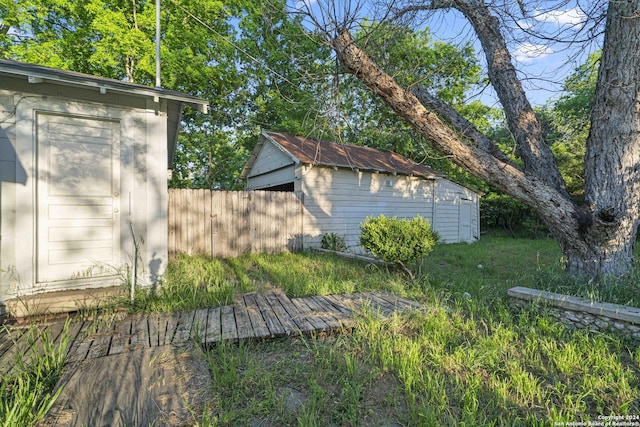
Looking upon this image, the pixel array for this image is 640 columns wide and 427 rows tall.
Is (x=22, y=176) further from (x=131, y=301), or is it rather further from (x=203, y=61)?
(x=203, y=61)

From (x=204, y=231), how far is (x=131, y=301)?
4.11 metres

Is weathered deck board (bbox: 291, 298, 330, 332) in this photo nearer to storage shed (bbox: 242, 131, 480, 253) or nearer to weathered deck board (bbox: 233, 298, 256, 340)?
weathered deck board (bbox: 233, 298, 256, 340)

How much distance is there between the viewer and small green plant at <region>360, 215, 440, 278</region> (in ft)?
16.7

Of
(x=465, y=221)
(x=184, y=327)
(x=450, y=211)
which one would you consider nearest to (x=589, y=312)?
(x=184, y=327)

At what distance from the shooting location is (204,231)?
7492 mm

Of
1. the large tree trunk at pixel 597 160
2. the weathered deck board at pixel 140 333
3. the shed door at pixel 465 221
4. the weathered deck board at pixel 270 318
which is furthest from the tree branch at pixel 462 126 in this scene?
the shed door at pixel 465 221

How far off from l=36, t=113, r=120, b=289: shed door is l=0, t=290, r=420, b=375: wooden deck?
0.81 metres

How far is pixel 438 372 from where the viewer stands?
226cm

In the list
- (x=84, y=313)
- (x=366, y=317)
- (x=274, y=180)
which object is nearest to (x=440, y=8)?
(x=366, y=317)

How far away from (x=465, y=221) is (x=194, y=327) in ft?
41.5

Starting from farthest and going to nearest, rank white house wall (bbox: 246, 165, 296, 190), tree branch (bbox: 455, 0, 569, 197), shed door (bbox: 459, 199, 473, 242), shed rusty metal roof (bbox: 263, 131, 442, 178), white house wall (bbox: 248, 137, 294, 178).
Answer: shed door (bbox: 459, 199, 473, 242) → white house wall (bbox: 248, 137, 294, 178) → white house wall (bbox: 246, 165, 296, 190) → shed rusty metal roof (bbox: 263, 131, 442, 178) → tree branch (bbox: 455, 0, 569, 197)

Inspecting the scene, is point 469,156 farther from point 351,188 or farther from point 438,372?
point 351,188

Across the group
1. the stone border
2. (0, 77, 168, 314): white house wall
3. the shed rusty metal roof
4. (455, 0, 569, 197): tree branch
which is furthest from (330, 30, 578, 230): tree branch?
the shed rusty metal roof

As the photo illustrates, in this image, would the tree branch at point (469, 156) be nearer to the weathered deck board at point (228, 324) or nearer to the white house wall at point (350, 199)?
the weathered deck board at point (228, 324)
